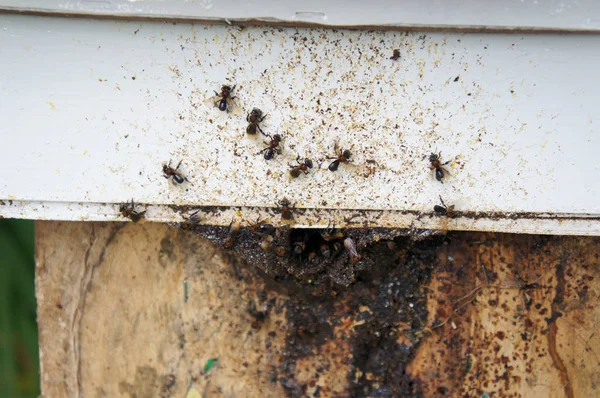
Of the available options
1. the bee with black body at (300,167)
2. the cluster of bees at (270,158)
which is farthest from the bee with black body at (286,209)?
the bee with black body at (300,167)

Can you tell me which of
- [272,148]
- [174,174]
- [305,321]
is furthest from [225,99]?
[305,321]

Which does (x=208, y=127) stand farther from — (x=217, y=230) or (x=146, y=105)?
(x=217, y=230)

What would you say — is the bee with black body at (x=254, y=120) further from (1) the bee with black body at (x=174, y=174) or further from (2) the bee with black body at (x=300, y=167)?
(1) the bee with black body at (x=174, y=174)

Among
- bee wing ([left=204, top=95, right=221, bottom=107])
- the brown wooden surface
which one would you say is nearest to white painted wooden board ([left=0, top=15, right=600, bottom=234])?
bee wing ([left=204, top=95, right=221, bottom=107])

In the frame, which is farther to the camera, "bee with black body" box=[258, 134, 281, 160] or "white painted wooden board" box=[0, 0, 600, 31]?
"bee with black body" box=[258, 134, 281, 160]

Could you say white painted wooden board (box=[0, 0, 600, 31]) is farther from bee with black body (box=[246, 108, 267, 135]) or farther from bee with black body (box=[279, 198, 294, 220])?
bee with black body (box=[279, 198, 294, 220])

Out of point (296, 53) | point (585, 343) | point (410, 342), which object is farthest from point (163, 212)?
point (585, 343)
